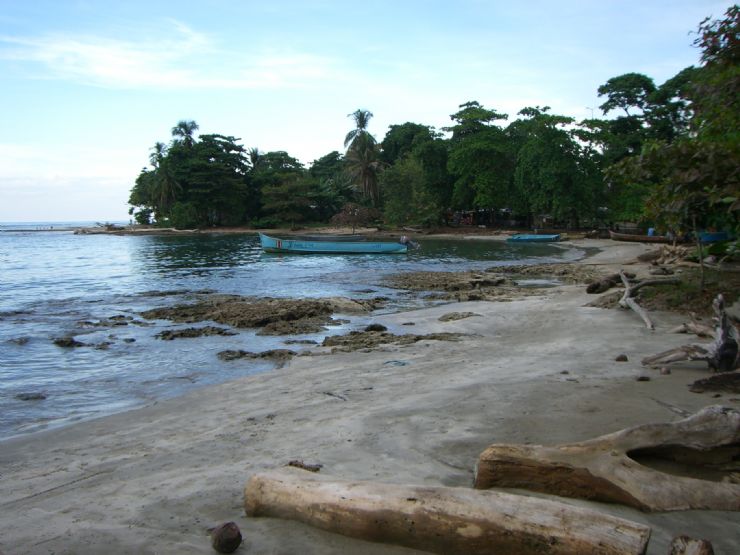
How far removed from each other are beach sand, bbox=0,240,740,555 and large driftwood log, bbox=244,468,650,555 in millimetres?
93

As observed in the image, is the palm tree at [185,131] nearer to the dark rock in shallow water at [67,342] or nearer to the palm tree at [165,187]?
the palm tree at [165,187]

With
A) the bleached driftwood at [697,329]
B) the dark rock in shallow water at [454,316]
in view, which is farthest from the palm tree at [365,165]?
the bleached driftwood at [697,329]

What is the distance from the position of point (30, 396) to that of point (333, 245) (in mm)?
33066

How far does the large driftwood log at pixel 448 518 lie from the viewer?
2666 millimetres

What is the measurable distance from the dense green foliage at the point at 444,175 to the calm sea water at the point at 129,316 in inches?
546

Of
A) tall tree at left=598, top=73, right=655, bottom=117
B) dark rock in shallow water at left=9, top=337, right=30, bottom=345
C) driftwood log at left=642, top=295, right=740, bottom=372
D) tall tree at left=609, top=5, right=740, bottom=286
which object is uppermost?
tall tree at left=598, top=73, right=655, bottom=117

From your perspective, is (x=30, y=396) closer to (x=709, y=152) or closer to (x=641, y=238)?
(x=709, y=152)

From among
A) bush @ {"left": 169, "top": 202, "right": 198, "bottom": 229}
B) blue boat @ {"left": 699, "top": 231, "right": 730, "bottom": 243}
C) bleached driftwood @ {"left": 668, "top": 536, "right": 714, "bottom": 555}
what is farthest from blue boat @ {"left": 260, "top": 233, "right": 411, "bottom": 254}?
bleached driftwood @ {"left": 668, "top": 536, "right": 714, "bottom": 555}

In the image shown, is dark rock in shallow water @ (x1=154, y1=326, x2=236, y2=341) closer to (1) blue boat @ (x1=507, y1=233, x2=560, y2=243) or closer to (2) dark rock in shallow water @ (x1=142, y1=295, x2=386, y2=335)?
(2) dark rock in shallow water @ (x1=142, y1=295, x2=386, y2=335)

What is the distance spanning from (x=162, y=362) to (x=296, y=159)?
8006cm

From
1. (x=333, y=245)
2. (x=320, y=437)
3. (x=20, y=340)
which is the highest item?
(x=333, y=245)

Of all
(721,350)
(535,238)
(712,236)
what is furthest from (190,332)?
(535,238)

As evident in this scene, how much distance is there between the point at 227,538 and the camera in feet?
10.2

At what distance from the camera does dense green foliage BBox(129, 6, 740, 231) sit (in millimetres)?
49031
